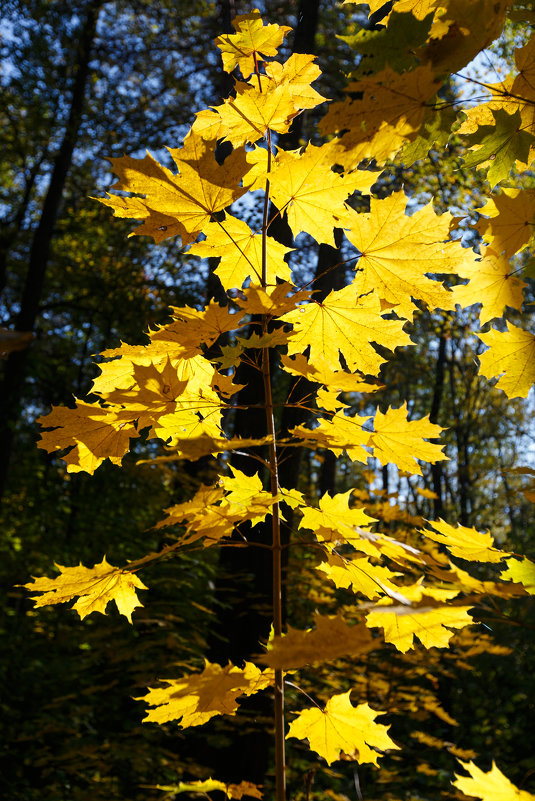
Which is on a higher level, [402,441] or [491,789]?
[402,441]

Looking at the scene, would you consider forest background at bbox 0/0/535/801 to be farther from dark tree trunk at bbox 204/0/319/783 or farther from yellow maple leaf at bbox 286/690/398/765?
yellow maple leaf at bbox 286/690/398/765

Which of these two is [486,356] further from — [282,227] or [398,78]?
[282,227]

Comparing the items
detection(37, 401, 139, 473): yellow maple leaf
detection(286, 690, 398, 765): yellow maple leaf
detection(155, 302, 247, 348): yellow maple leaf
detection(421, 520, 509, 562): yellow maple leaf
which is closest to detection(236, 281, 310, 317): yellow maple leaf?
detection(155, 302, 247, 348): yellow maple leaf

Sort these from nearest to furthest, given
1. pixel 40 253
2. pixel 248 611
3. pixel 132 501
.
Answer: pixel 248 611 < pixel 132 501 < pixel 40 253

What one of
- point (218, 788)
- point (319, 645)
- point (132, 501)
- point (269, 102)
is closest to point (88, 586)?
point (218, 788)

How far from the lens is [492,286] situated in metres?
1.36

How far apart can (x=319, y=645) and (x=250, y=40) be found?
114cm

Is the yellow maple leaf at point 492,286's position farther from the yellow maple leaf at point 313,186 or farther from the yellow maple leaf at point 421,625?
the yellow maple leaf at point 421,625

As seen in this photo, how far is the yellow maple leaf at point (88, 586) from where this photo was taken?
1.06 m

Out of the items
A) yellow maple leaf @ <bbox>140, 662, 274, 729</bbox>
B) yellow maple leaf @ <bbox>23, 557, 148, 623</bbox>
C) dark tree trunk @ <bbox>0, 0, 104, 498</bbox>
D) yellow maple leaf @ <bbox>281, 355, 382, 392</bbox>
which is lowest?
yellow maple leaf @ <bbox>140, 662, 274, 729</bbox>

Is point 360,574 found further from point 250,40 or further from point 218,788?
point 250,40

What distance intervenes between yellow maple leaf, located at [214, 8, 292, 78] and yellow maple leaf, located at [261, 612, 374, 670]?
1059 millimetres

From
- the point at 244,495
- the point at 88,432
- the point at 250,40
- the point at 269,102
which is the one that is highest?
the point at 250,40

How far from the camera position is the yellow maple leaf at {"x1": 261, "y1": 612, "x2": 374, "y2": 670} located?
0.65 meters
